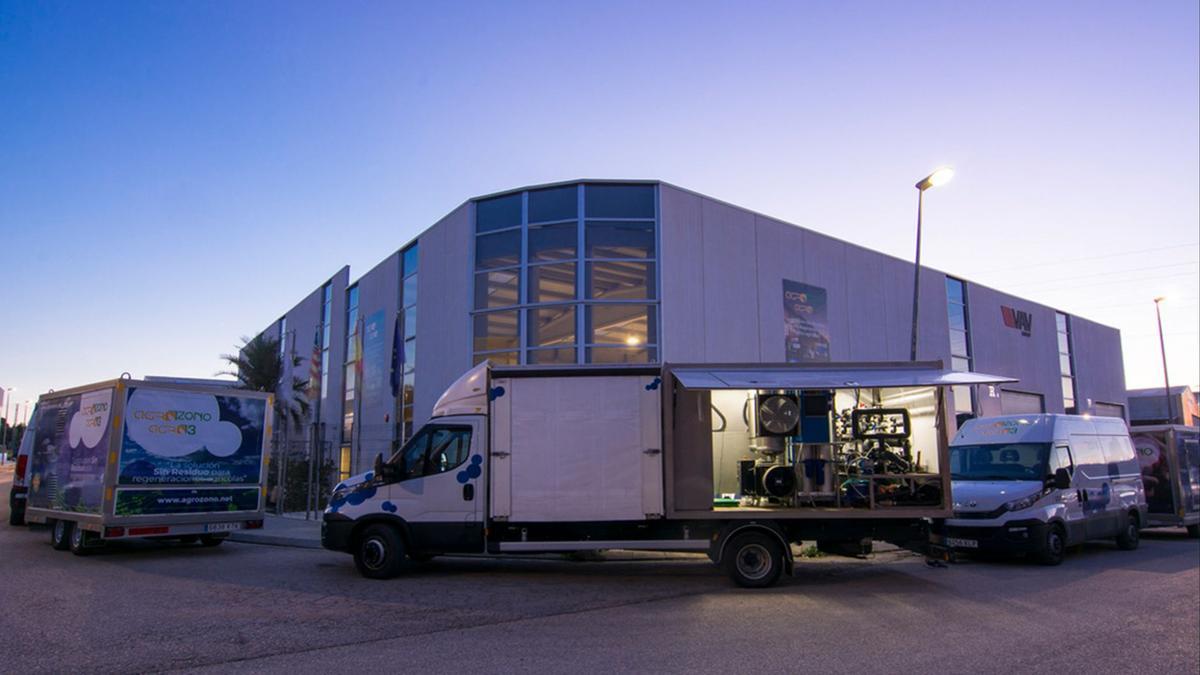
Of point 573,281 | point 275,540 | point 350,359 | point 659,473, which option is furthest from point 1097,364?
point 275,540

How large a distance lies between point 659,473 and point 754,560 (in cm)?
165

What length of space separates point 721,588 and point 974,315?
2942 cm

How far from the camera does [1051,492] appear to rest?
12.9m

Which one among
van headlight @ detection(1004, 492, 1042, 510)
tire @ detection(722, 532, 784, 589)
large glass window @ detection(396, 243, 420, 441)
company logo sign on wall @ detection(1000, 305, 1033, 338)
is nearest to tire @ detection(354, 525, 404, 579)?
tire @ detection(722, 532, 784, 589)

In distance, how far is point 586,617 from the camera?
8.21 m

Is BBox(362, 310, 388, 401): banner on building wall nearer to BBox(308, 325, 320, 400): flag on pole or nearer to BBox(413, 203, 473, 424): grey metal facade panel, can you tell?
BBox(308, 325, 320, 400): flag on pole

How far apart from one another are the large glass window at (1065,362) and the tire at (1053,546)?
1225 inches

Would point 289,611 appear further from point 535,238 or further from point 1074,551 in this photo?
point 535,238

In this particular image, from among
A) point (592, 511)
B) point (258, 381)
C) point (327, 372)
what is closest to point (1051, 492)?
point (592, 511)

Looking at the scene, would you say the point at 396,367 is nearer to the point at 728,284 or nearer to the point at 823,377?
the point at 728,284

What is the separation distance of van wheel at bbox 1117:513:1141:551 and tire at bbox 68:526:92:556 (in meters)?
18.4

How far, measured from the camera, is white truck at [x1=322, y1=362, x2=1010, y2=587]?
10273 mm

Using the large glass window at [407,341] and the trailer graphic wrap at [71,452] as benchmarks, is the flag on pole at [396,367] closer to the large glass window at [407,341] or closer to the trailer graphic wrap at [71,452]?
the large glass window at [407,341]

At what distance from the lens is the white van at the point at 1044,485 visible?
12461 mm
